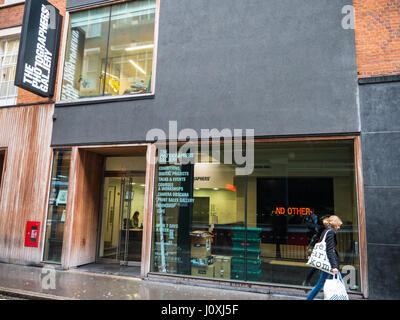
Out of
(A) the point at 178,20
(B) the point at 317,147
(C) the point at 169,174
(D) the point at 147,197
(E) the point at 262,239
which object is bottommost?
(E) the point at 262,239

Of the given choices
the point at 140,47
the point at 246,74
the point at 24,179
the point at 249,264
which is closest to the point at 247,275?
the point at 249,264

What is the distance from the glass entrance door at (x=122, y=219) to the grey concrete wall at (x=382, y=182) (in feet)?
20.7

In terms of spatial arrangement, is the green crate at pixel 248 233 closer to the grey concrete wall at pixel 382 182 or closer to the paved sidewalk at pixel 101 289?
the paved sidewalk at pixel 101 289

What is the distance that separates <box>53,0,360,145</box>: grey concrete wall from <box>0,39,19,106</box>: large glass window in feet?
12.0

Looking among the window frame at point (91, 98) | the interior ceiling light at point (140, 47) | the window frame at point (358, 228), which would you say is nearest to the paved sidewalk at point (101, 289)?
the window frame at point (358, 228)

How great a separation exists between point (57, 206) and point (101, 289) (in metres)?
3.53

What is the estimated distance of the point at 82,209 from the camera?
967 cm

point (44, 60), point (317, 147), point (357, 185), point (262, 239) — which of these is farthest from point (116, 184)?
point (357, 185)

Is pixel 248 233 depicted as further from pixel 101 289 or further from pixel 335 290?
pixel 101 289

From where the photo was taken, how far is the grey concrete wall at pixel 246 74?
7414 mm

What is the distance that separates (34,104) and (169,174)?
5.31 m

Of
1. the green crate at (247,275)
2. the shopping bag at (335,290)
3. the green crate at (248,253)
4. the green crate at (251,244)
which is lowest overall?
the green crate at (247,275)

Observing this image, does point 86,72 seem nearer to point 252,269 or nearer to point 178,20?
point 178,20
